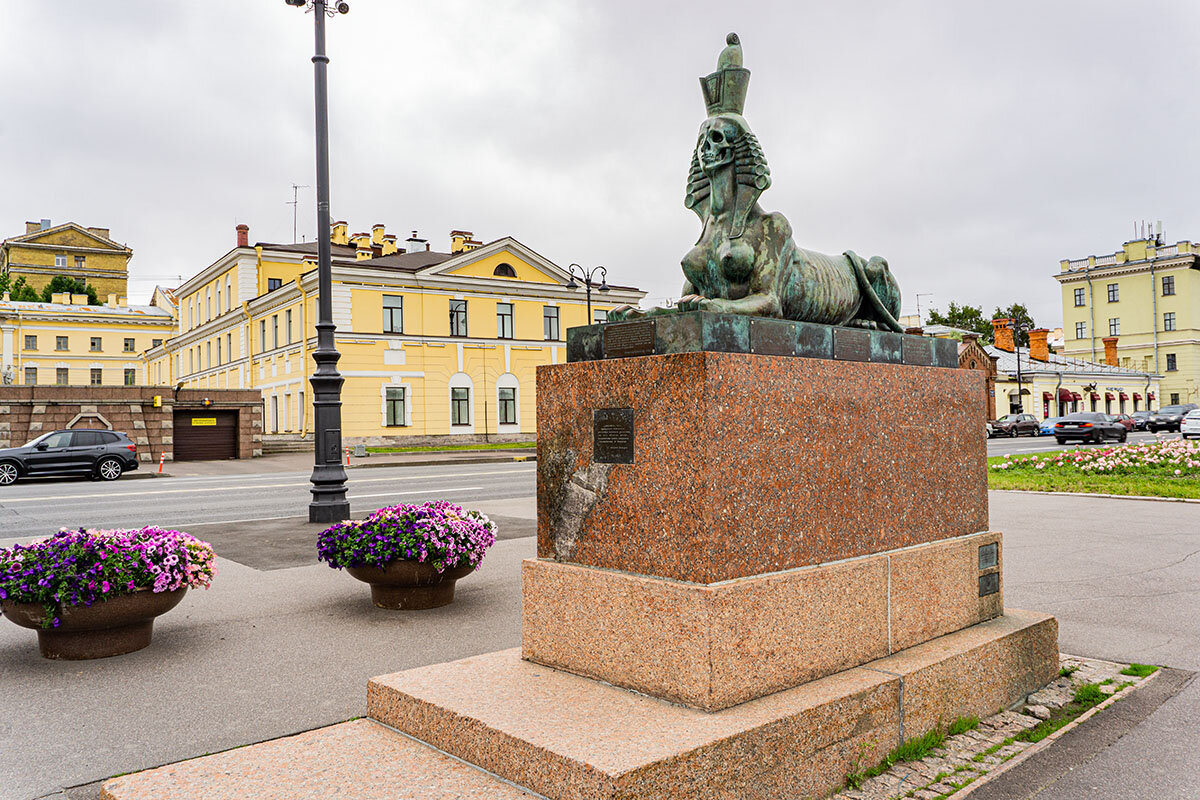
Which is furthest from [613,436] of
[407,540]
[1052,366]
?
[1052,366]

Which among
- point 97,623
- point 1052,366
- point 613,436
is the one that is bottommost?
point 97,623

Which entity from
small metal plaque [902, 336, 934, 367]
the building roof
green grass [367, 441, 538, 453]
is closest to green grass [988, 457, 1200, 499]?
small metal plaque [902, 336, 934, 367]

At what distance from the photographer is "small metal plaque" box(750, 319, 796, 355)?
393 cm

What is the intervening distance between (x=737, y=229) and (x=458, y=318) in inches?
1625

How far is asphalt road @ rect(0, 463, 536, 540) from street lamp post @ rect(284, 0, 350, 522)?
2355mm

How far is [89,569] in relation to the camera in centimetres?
Result: 535

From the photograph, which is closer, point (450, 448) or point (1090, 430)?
point (1090, 430)

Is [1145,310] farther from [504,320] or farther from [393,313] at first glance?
[393,313]

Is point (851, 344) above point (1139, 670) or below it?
above

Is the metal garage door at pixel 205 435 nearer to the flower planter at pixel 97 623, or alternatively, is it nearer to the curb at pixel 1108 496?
the curb at pixel 1108 496

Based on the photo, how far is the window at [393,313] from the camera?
42.7 metres

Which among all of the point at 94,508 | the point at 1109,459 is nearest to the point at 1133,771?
the point at 94,508

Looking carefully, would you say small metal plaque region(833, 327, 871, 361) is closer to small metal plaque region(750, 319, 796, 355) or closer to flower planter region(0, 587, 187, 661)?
small metal plaque region(750, 319, 796, 355)

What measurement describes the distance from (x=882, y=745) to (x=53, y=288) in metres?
104
